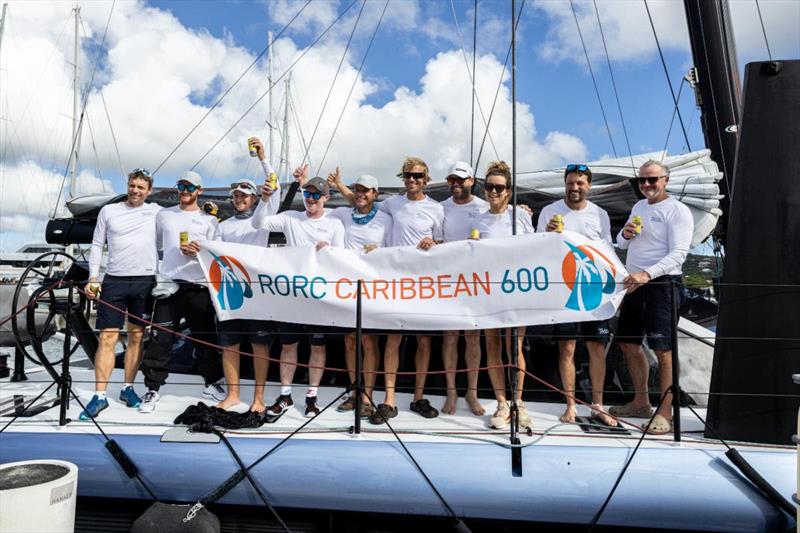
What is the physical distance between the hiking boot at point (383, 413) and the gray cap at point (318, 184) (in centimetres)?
170

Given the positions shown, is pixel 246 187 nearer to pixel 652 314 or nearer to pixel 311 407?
pixel 311 407

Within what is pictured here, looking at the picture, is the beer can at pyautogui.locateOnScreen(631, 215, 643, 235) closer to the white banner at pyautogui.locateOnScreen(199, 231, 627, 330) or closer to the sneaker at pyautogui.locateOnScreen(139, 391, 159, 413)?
the white banner at pyautogui.locateOnScreen(199, 231, 627, 330)

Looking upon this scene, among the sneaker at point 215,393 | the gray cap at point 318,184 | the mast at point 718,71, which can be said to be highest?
the mast at point 718,71

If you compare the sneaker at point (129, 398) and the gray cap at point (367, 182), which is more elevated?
the gray cap at point (367, 182)

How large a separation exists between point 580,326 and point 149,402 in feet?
10.6

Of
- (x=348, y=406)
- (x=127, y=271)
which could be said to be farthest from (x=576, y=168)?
(x=127, y=271)

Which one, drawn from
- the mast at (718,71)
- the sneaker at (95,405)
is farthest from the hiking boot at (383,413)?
the mast at (718,71)

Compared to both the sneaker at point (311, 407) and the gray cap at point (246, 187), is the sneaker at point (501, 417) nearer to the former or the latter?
the sneaker at point (311, 407)

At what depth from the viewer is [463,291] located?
13.1ft

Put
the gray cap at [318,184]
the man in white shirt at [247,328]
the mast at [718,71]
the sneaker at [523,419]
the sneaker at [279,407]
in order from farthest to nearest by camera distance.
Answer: the mast at [718,71] < the gray cap at [318,184] < the man in white shirt at [247,328] < the sneaker at [279,407] < the sneaker at [523,419]

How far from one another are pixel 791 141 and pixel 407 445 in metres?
3.02

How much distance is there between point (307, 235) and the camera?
4.48 meters

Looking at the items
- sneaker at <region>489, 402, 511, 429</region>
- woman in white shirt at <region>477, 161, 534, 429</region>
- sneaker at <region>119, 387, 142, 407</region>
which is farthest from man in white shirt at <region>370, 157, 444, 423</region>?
sneaker at <region>119, 387, 142, 407</region>

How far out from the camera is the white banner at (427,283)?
3.87 metres
